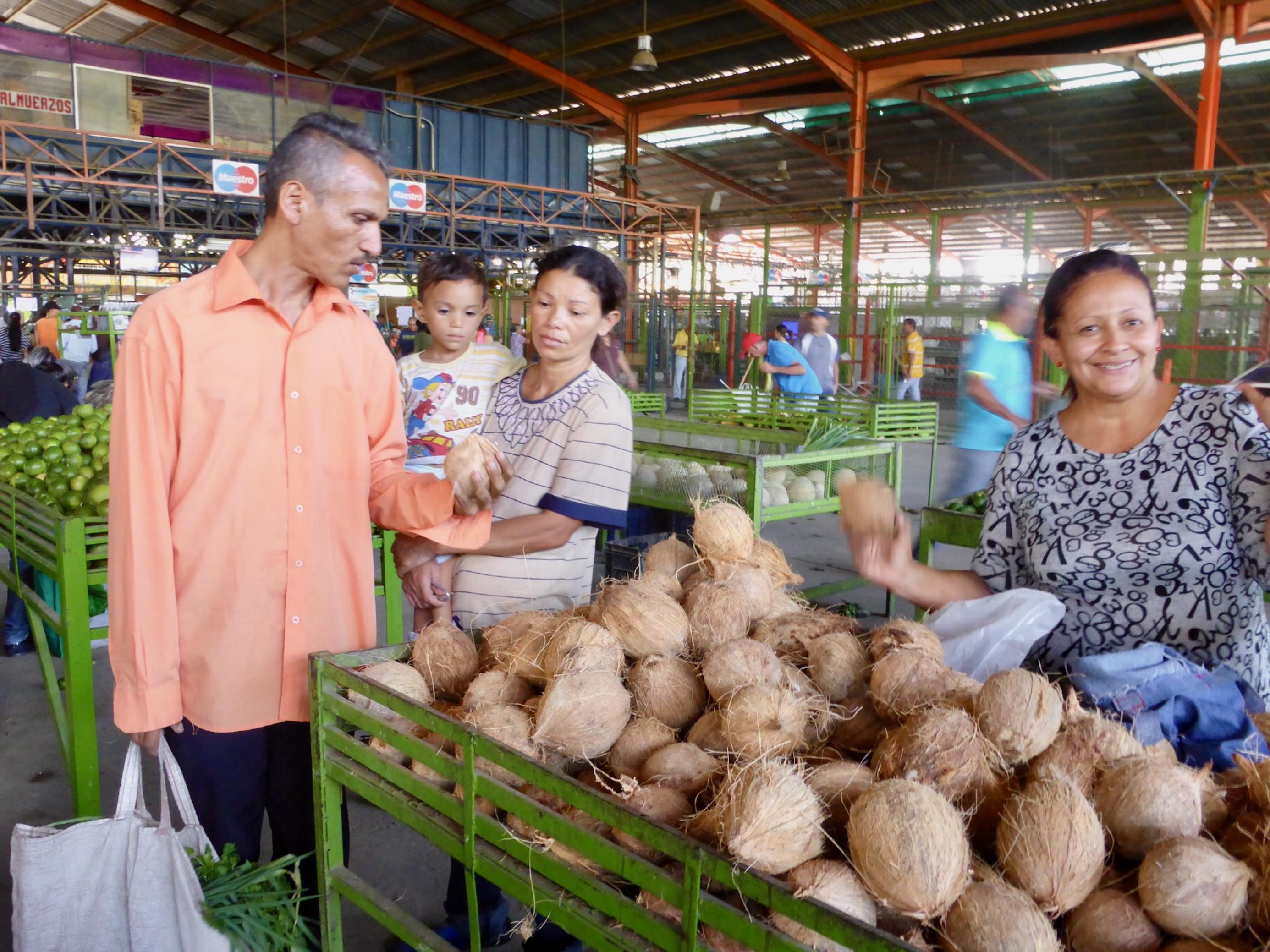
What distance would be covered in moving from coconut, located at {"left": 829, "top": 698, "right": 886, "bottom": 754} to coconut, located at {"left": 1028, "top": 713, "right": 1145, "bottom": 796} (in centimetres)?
24

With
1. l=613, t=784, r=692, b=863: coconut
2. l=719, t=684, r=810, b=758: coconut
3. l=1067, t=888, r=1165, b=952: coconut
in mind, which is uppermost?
l=719, t=684, r=810, b=758: coconut

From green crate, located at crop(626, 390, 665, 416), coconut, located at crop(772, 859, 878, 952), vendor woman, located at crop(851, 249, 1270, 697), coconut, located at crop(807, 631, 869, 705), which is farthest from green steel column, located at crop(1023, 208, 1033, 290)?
coconut, located at crop(772, 859, 878, 952)

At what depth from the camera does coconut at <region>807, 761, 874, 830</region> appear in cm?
119

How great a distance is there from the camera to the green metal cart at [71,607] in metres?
2.63

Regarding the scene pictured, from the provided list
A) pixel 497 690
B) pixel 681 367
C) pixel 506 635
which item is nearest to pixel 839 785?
pixel 497 690

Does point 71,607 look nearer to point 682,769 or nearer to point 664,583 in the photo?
point 664,583

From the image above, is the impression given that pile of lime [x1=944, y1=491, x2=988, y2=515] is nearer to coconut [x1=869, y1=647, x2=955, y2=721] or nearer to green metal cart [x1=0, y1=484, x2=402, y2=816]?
green metal cart [x1=0, y1=484, x2=402, y2=816]

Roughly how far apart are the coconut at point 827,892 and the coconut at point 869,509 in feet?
2.76

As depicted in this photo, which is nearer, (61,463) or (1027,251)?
(61,463)

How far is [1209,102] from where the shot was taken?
502 inches

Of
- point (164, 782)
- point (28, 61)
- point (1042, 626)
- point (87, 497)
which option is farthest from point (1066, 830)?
point (28, 61)

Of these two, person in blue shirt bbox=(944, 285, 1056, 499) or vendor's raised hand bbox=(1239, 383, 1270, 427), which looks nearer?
vendor's raised hand bbox=(1239, 383, 1270, 427)

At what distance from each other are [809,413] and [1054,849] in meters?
5.95

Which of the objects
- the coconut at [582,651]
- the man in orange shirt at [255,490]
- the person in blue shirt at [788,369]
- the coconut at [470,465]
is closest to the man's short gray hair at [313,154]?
the man in orange shirt at [255,490]
